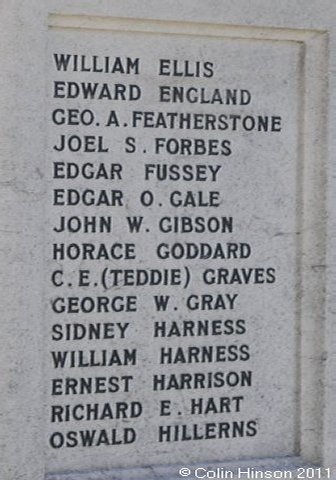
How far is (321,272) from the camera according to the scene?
5.50 m

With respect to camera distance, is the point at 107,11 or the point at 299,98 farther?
the point at 299,98

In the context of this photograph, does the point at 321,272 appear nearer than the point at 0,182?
No

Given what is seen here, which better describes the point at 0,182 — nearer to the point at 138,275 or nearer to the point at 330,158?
the point at 138,275

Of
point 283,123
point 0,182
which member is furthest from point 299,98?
point 0,182

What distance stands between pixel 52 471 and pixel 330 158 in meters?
1.90

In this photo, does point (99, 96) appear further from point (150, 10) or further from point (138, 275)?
point (138, 275)

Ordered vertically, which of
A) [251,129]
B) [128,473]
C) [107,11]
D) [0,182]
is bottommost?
[128,473]

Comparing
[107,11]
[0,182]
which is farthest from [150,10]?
[0,182]

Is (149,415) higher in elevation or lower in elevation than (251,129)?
lower

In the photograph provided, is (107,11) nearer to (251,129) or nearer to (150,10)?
(150,10)

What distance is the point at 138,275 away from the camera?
5.25 meters

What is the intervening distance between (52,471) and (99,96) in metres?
1.66

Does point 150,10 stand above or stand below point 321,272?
above

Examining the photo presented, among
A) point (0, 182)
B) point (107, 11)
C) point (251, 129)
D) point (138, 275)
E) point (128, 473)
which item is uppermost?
point (107, 11)
